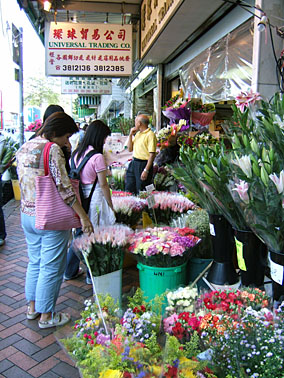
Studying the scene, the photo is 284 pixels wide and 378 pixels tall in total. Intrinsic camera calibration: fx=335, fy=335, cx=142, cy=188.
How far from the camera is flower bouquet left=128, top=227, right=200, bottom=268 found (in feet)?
8.42

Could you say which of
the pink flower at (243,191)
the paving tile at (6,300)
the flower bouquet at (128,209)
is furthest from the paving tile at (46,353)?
the pink flower at (243,191)

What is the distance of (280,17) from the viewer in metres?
3.52

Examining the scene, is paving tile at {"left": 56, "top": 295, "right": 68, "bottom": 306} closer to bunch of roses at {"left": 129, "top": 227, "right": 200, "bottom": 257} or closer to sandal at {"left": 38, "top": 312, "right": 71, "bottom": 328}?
sandal at {"left": 38, "top": 312, "right": 71, "bottom": 328}

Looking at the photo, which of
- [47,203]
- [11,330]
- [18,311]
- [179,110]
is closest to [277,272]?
[47,203]

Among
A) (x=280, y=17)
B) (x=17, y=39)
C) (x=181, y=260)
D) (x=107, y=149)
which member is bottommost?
(x=181, y=260)

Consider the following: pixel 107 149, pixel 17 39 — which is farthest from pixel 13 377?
pixel 17 39

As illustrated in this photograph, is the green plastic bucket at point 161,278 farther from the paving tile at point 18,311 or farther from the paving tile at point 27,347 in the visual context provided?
the paving tile at point 18,311

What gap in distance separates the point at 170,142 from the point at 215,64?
1542 mm

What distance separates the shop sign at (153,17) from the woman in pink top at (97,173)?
2.39 m

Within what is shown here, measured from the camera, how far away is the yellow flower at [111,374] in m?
1.28

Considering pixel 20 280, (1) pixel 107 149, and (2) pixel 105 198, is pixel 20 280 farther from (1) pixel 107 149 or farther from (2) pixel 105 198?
(1) pixel 107 149

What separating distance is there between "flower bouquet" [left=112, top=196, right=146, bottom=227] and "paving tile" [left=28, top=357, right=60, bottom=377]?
5.80ft

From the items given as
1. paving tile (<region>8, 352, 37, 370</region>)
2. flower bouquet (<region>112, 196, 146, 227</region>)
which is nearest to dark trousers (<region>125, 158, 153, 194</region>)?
flower bouquet (<region>112, 196, 146, 227</region>)

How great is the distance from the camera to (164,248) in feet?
8.40
